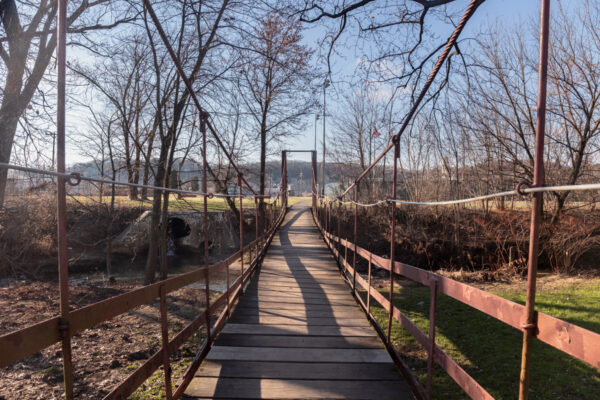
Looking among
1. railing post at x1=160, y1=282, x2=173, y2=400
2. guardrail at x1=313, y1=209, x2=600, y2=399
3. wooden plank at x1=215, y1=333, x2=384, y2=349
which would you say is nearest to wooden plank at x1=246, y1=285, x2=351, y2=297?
wooden plank at x1=215, y1=333, x2=384, y2=349

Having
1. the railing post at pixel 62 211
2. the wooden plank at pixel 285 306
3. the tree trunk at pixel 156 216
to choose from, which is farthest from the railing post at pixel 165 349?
the tree trunk at pixel 156 216

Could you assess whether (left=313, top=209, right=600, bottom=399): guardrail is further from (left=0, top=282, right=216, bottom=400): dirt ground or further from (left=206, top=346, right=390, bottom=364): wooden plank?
(left=0, top=282, right=216, bottom=400): dirt ground

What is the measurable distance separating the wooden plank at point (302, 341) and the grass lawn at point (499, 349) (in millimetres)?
936

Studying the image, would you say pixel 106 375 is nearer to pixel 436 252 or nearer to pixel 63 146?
pixel 63 146

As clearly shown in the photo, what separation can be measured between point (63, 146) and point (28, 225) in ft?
18.1

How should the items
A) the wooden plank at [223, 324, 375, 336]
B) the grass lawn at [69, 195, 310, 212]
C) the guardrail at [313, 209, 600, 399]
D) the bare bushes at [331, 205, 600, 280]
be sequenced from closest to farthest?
the guardrail at [313, 209, 600, 399]
the wooden plank at [223, 324, 375, 336]
the grass lawn at [69, 195, 310, 212]
the bare bushes at [331, 205, 600, 280]

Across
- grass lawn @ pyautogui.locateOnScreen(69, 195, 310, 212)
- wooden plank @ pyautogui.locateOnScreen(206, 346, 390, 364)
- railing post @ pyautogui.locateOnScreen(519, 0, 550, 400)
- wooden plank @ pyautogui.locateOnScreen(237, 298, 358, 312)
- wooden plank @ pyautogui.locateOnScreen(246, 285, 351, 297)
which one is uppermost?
railing post @ pyautogui.locateOnScreen(519, 0, 550, 400)

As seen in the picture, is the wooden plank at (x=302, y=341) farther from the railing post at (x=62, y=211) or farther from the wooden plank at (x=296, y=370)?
the railing post at (x=62, y=211)

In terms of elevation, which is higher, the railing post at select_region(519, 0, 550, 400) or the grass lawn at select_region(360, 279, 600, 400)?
the railing post at select_region(519, 0, 550, 400)

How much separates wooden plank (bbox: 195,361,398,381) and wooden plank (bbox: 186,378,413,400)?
0.05 m

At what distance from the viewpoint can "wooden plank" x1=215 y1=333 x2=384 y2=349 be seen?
2.96m

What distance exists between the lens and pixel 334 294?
455 cm

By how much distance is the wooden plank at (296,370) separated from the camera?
2.43m

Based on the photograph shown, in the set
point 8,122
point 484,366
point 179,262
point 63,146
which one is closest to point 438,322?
point 484,366
